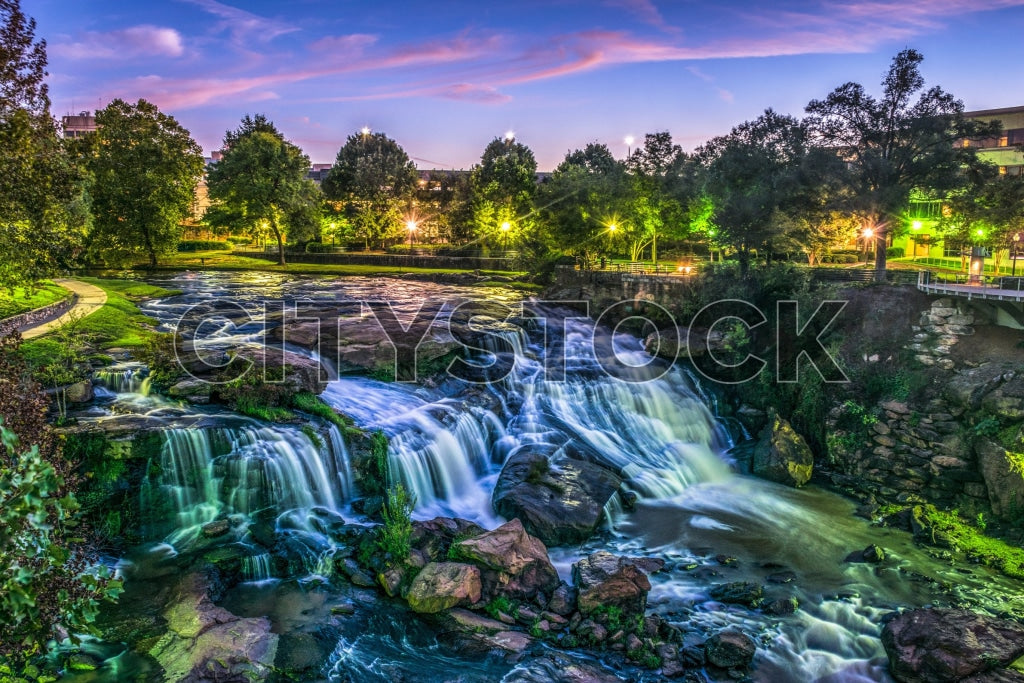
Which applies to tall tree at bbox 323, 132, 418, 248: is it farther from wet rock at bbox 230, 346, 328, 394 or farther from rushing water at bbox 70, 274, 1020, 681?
wet rock at bbox 230, 346, 328, 394

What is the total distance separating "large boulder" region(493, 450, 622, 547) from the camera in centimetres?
1606

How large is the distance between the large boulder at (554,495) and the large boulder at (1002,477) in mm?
11015

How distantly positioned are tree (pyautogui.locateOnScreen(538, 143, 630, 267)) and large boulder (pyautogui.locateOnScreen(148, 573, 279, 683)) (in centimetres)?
3849

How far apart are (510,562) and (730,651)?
4.52 m

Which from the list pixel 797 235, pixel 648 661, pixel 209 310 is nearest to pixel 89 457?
pixel 648 661

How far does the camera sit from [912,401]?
2275 centimetres

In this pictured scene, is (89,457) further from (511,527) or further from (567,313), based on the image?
(567,313)

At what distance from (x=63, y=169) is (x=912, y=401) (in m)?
27.4

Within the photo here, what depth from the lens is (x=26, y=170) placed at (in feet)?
43.4

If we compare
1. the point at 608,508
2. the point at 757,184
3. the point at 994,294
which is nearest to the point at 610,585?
the point at 608,508

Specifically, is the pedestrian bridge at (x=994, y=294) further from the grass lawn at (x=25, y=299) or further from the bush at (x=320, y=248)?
the bush at (x=320, y=248)

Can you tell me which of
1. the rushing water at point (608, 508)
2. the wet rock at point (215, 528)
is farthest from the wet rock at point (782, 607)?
the wet rock at point (215, 528)

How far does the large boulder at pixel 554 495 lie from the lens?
52.7 ft

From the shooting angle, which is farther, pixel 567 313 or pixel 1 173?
pixel 567 313
